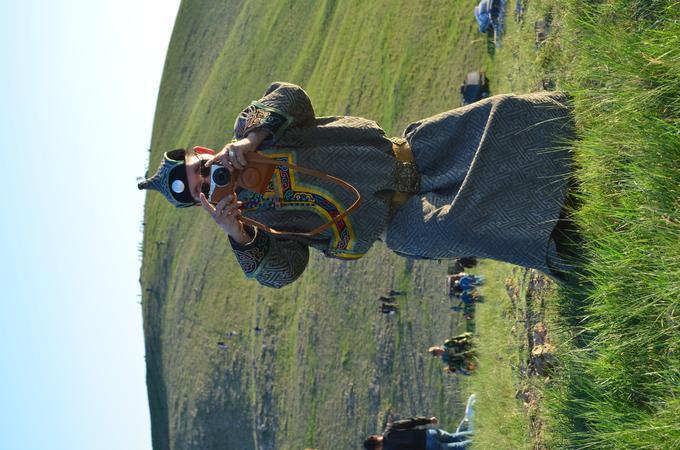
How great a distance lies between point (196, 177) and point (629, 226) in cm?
241

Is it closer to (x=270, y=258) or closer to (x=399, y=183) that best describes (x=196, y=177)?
(x=270, y=258)

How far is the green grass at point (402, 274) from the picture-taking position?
2.77m

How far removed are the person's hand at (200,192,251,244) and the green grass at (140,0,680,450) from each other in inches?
75.1

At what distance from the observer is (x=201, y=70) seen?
28.2 meters

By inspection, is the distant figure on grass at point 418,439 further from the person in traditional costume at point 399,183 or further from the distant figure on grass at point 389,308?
the person in traditional costume at point 399,183

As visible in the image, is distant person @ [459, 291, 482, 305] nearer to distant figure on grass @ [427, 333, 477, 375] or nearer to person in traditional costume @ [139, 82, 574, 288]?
distant figure on grass @ [427, 333, 477, 375]

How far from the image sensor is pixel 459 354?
8.13m

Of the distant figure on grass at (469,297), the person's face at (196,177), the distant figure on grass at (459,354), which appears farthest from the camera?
the distant figure on grass at (469,297)

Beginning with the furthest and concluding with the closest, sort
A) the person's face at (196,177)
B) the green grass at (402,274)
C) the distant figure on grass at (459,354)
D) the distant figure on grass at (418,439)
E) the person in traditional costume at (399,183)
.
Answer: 1. the distant figure on grass at (459,354)
2. the distant figure on grass at (418,439)
3. the person's face at (196,177)
4. the person in traditional costume at (399,183)
5. the green grass at (402,274)

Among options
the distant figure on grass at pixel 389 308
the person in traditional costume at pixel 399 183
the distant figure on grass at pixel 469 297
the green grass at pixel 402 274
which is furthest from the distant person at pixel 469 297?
the person in traditional costume at pixel 399 183

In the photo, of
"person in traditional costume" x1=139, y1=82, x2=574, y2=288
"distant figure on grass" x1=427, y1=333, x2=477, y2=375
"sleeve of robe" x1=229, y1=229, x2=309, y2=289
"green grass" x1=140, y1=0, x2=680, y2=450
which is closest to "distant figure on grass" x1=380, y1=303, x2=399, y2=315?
"green grass" x1=140, y1=0, x2=680, y2=450

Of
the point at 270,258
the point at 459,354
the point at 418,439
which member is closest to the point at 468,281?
the point at 459,354

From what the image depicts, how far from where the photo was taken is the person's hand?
3.39m

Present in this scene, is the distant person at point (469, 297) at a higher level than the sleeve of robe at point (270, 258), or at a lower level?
higher
